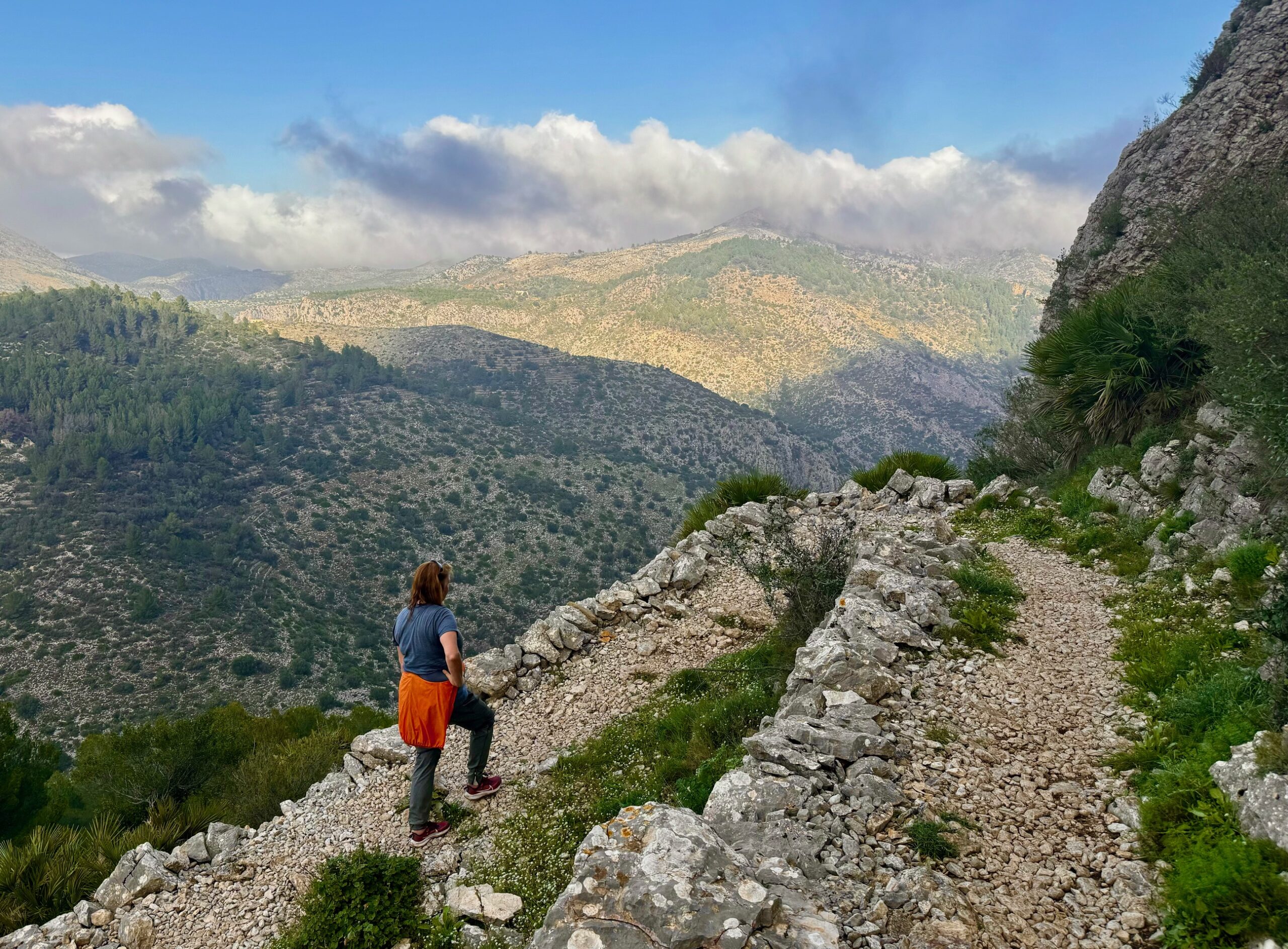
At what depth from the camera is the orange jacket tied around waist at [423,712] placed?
503 cm

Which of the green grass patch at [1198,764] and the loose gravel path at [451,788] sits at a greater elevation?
the green grass patch at [1198,764]

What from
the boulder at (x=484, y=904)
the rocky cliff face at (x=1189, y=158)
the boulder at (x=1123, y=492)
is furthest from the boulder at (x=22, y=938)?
the rocky cliff face at (x=1189, y=158)

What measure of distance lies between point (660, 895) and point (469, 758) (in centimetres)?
318

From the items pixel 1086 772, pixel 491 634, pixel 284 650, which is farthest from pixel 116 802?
pixel 491 634

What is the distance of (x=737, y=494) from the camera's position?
13492mm

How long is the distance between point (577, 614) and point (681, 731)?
3.15m

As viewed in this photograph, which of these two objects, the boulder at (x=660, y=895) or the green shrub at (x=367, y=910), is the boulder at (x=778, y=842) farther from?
the green shrub at (x=367, y=910)

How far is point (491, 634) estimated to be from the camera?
201ft

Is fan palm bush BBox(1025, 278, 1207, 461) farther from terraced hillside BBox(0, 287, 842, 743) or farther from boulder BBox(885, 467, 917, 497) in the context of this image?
terraced hillside BBox(0, 287, 842, 743)

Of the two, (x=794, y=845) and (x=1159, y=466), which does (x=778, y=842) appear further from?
(x=1159, y=466)

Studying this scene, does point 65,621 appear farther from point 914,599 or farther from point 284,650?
point 914,599

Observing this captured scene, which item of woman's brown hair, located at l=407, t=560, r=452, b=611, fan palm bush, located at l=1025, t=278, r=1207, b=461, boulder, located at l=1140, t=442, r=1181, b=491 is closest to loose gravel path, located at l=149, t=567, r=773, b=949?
woman's brown hair, located at l=407, t=560, r=452, b=611

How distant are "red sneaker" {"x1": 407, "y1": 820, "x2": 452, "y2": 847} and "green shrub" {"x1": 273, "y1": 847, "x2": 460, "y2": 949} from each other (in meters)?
0.18

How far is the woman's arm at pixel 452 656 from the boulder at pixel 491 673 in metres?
2.84
